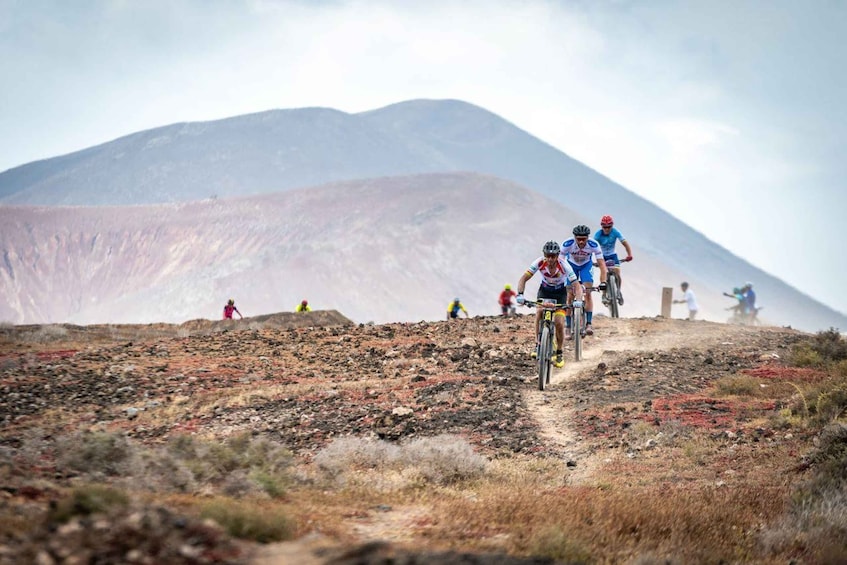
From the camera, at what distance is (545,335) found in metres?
16.9

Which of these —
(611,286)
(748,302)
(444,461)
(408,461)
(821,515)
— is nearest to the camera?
(821,515)

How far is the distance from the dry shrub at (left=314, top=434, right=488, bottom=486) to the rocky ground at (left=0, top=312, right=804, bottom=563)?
173cm

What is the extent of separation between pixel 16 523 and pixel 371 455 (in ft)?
19.0

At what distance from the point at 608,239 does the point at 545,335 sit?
21.4 ft

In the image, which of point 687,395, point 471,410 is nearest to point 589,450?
point 471,410

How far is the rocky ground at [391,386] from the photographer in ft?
48.9

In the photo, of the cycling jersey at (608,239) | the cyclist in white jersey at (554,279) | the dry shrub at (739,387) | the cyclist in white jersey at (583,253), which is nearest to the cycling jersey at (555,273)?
the cyclist in white jersey at (554,279)

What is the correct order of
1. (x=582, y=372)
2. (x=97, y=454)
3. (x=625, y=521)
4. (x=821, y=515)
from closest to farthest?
(x=625, y=521) → (x=821, y=515) → (x=97, y=454) → (x=582, y=372)

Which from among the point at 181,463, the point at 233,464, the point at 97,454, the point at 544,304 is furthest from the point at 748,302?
the point at 97,454

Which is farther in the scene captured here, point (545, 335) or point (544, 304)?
point (545, 335)

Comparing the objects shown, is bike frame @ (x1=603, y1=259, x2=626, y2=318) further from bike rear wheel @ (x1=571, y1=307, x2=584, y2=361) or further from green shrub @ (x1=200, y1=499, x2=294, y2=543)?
green shrub @ (x1=200, y1=499, x2=294, y2=543)

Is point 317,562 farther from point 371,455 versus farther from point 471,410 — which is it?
point 471,410

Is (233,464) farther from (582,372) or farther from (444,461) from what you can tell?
(582,372)

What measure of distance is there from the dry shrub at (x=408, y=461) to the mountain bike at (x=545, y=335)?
Answer: 195 inches
